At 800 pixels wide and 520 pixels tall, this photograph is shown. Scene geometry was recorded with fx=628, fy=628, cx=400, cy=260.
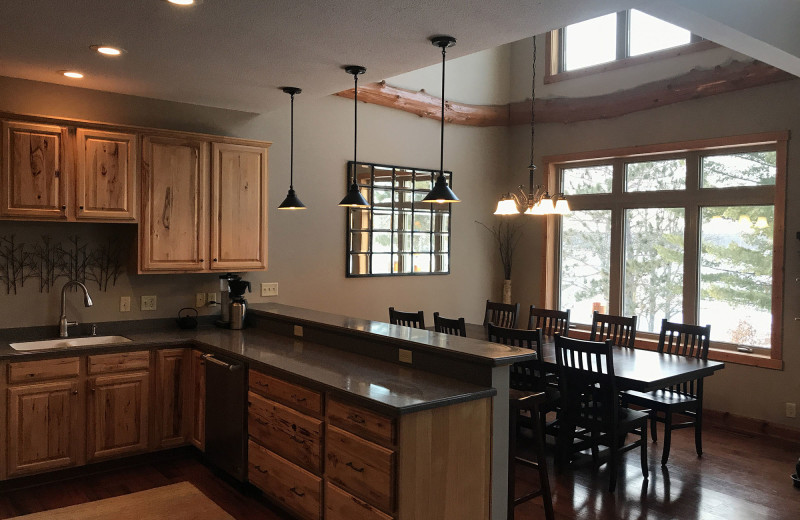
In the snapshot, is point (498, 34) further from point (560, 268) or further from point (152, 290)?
point (560, 268)

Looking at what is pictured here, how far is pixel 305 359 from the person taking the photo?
11.7ft

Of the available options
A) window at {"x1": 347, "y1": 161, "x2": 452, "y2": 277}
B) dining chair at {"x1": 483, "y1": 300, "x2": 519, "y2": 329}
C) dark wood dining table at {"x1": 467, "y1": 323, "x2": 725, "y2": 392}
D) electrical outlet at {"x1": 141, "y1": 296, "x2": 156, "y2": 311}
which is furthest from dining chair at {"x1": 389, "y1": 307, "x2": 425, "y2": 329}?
electrical outlet at {"x1": 141, "y1": 296, "x2": 156, "y2": 311}

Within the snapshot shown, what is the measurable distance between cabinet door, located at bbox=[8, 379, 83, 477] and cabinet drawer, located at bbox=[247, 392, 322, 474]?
1.18 meters

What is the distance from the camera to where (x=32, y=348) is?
154 inches

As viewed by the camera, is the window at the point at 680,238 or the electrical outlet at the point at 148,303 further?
the window at the point at 680,238

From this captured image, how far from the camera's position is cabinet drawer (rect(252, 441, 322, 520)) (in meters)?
3.08

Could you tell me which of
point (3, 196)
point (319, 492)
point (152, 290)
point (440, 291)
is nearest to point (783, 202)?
point (440, 291)

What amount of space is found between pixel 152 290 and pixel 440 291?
9.46ft

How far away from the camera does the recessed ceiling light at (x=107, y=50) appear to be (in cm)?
330

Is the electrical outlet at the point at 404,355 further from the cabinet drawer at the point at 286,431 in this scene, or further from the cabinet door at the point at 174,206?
the cabinet door at the point at 174,206

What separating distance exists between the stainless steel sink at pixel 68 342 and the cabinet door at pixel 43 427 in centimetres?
31

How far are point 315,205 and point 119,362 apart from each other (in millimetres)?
2134

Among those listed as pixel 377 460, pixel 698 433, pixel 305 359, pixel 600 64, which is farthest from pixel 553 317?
pixel 377 460

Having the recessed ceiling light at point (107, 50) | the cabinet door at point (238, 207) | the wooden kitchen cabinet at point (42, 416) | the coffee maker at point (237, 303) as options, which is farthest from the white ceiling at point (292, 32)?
the wooden kitchen cabinet at point (42, 416)
